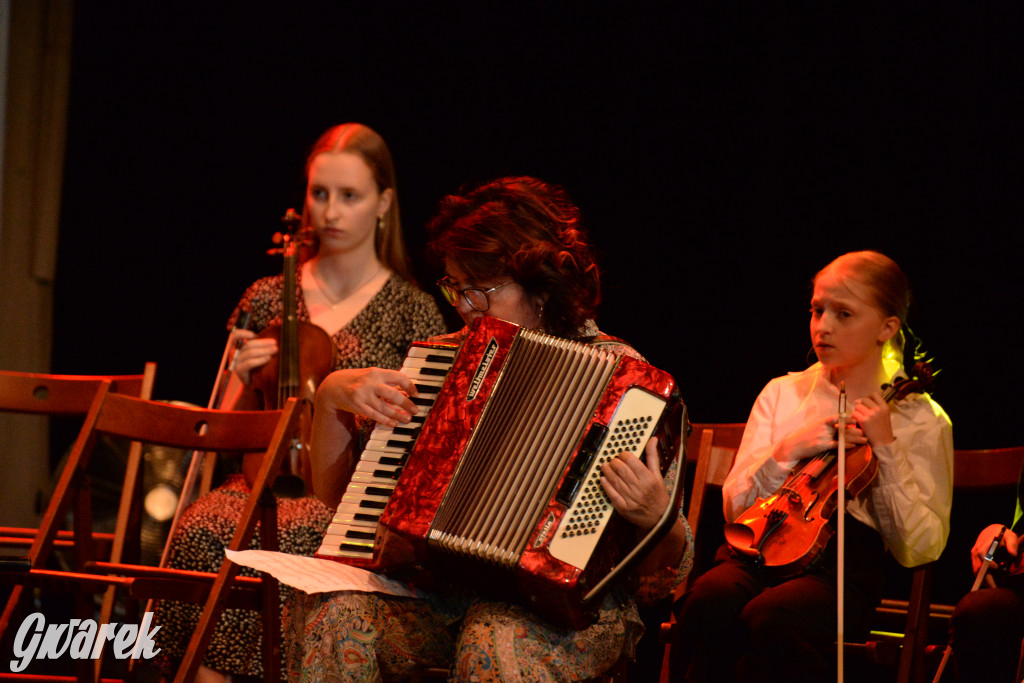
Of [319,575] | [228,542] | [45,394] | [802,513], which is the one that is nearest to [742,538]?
[802,513]

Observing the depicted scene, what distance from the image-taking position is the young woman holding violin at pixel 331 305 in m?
2.66

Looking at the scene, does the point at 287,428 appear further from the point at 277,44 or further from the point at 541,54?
the point at 277,44

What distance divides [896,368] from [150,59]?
3377mm

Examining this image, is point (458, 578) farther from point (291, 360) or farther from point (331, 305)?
point (331, 305)

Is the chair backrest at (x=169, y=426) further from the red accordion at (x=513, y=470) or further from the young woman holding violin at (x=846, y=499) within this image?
the young woman holding violin at (x=846, y=499)

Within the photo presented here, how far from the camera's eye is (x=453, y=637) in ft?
6.22

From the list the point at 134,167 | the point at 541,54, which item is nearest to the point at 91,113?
the point at 134,167

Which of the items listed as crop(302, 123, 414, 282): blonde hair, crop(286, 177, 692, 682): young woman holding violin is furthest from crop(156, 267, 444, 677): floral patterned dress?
crop(286, 177, 692, 682): young woman holding violin

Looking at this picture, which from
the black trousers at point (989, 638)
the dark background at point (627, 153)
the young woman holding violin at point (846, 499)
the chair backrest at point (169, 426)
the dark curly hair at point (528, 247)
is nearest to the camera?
the dark curly hair at point (528, 247)

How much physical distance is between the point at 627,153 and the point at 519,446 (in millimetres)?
1868

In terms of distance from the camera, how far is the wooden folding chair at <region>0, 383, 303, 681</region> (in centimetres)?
228

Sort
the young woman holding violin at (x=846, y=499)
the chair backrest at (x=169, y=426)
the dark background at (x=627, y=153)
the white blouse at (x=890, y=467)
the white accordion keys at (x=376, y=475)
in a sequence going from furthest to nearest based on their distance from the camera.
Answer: the dark background at (x=627, y=153) < the chair backrest at (x=169, y=426) < the white blouse at (x=890, y=467) < the young woman holding violin at (x=846, y=499) < the white accordion keys at (x=376, y=475)

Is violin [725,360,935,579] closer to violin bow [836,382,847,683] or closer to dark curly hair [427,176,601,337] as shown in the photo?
violin bow [836,382,847,683]

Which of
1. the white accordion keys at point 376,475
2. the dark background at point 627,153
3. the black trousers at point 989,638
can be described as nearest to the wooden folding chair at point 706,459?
the dark background at point 627,153
